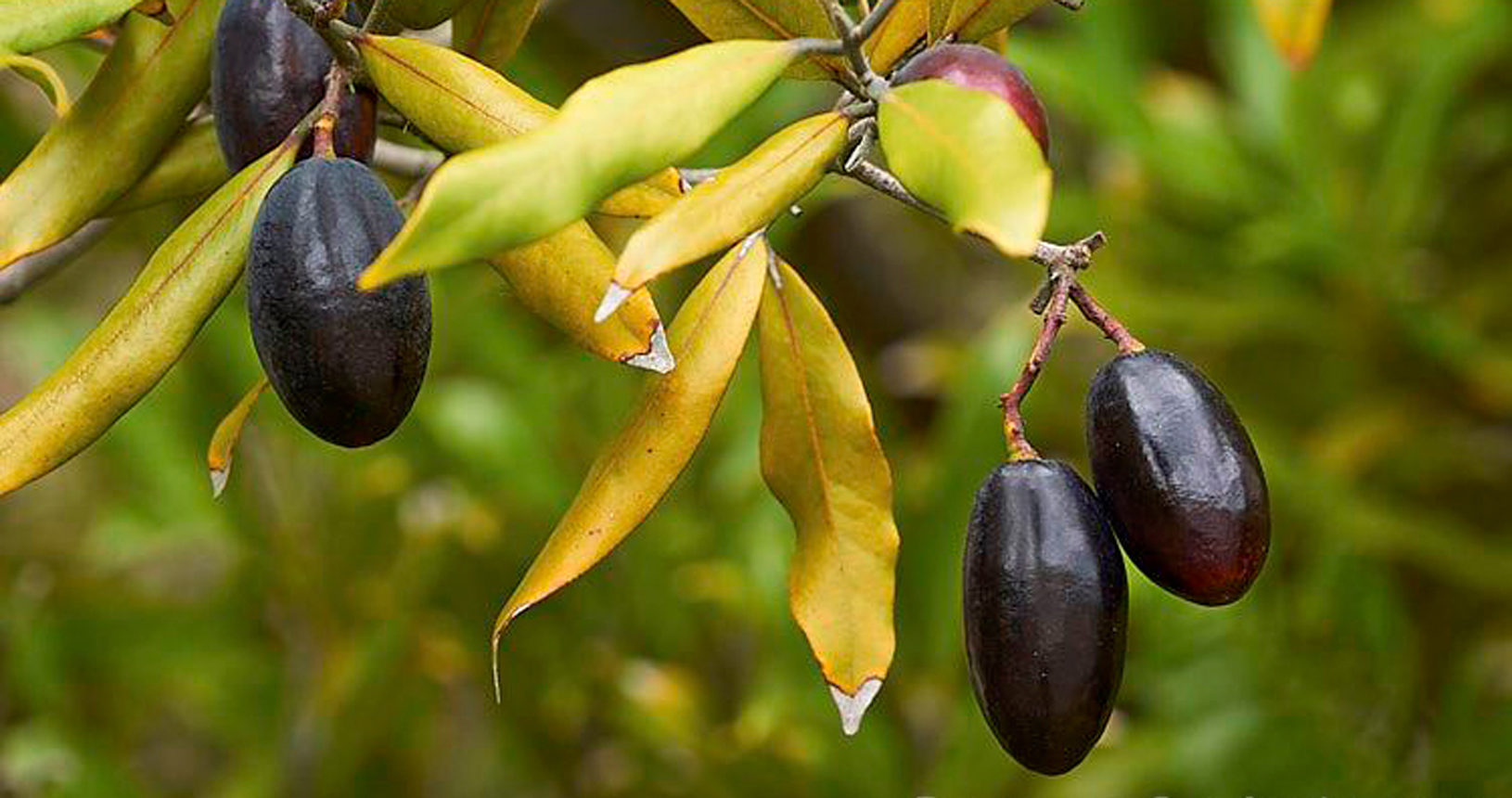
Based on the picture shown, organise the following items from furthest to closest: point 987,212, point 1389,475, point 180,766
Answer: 1. point 180,766
2. point 1389,475
3. point 987,212

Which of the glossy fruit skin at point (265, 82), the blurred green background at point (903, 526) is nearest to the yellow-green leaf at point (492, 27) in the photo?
the glossy fruit skin at point (265, 82)

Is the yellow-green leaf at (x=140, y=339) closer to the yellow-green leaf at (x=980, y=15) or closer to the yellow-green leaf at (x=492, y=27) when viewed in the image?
the yellow-green leaf at (x=492, y=27)

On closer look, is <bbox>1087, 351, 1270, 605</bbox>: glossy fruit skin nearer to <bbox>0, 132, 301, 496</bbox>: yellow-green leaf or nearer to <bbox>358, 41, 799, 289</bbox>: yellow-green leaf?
<bbox>358, 41, 799, 289</bbox>: yellow-green leaf

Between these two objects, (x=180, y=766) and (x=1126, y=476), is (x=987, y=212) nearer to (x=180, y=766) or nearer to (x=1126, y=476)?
(x=1126, y=476)

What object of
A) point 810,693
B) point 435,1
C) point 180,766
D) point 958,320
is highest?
point 435,1

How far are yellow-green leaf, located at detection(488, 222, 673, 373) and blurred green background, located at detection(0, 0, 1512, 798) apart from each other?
3.09 feet

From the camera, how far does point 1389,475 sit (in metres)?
2.00

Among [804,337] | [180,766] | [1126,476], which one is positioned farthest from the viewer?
[180,766]

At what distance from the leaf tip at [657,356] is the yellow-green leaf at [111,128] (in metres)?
0.23

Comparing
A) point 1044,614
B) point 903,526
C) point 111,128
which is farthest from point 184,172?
point 903,526

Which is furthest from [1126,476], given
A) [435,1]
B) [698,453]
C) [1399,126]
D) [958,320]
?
[958,320]

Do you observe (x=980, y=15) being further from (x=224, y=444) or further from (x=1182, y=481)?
(x=224, y=444)

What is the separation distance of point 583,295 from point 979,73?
15 centimetres

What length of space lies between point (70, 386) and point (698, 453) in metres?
1.16
